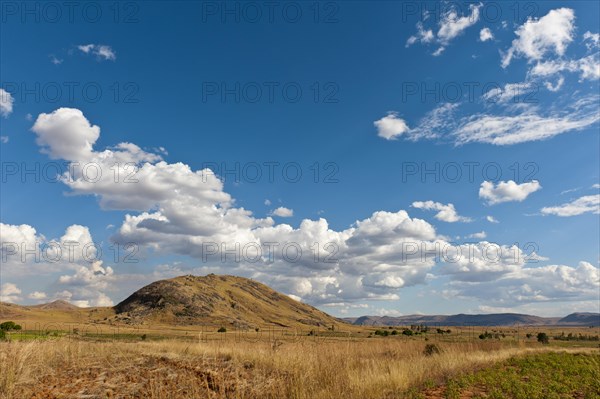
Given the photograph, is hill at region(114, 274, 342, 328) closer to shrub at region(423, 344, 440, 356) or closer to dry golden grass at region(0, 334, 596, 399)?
shrub at region(423, 344, 440, 356)

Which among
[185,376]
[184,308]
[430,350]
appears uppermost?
[185,376]

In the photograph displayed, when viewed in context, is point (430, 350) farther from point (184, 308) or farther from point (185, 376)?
point (184, 308)

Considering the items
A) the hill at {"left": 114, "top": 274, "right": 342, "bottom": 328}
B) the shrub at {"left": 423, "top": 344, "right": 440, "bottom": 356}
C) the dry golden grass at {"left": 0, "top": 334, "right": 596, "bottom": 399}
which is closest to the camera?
A: the dry golden grass at {"left": 0, "top": 334, "right": 596, "bottom": 399}

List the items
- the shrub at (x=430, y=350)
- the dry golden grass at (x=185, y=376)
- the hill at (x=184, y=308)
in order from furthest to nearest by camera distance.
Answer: the hill at (x=184, y=308) < the shrub at (x=430, y=350) < the dry golden grass at (x=185, y=376)

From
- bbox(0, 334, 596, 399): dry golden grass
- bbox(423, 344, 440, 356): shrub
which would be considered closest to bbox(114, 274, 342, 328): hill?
bbox(423, 344, 440, 356): shrub

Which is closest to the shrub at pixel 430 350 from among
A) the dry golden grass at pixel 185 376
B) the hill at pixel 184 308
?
the dry golden grass at pixel 185 376

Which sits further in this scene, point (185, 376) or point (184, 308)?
point (184, 308)

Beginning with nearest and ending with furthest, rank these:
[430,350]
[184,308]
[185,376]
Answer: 1. [185,376]
2. [430,350]
3. [184,308]

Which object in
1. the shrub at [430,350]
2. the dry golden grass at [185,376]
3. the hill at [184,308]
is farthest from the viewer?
the hill at [184,308]

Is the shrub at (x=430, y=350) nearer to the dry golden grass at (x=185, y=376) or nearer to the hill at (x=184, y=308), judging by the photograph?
the dry golden grass at (x=185, y=376)

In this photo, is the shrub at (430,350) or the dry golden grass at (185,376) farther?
the shrub at (430,350)

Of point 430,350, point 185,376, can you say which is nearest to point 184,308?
point 430,350

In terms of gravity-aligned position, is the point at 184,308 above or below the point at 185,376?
below

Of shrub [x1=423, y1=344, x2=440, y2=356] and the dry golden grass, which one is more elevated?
the dry golden grass
